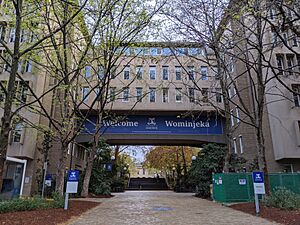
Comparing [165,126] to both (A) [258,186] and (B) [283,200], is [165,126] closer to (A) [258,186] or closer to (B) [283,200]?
(A) [258,186]

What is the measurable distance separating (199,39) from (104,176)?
50.1 ft

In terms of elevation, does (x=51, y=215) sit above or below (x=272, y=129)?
below

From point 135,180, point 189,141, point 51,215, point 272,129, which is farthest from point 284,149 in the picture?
point 135,180

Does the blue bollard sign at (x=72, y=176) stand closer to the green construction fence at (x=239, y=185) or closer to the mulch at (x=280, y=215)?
the mulch at (x=280, y=215)

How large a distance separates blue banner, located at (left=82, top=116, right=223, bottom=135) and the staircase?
827 inches

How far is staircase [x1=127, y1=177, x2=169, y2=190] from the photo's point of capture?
46906 mm

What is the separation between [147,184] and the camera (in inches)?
1919

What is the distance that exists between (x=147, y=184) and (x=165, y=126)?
2372 centimetres

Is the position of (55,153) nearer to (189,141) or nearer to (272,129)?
(189,141)

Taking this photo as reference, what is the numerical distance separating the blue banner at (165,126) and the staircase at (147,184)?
2101 cm

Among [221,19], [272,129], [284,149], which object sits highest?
[221,19]

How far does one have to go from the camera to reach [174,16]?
538 inches

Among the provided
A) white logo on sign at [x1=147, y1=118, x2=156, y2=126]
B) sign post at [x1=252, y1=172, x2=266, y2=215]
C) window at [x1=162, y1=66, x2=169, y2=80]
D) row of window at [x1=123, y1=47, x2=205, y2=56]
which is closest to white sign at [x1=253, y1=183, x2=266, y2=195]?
sign post at [x1=252, y1=172, x2=266, y2=215]

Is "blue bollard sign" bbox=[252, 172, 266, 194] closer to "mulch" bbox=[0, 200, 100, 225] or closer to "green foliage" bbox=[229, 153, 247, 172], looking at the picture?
"mulch" bbox=[0, 200, 100, 225]
